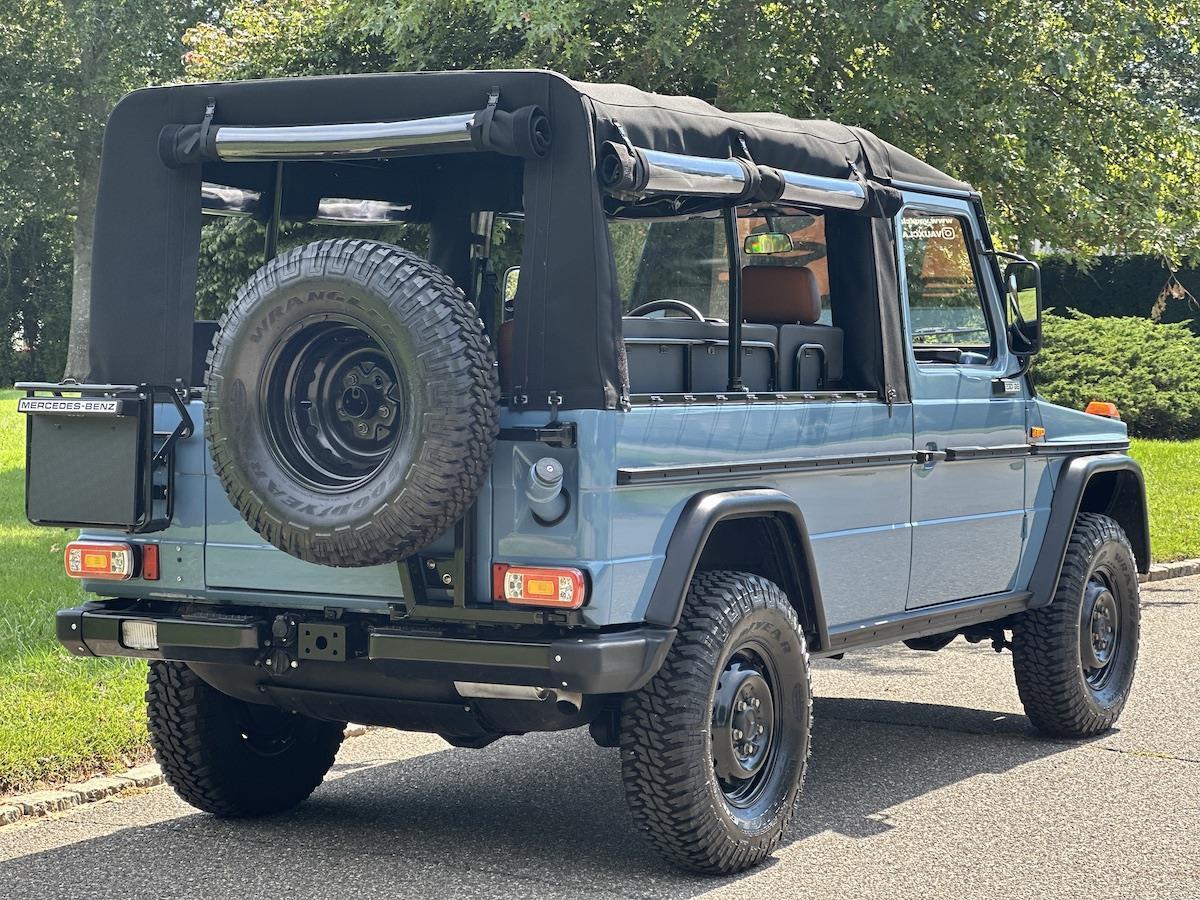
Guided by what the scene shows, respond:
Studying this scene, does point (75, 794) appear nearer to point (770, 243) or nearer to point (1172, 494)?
point (770, 243)

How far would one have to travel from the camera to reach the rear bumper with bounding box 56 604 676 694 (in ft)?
16.4

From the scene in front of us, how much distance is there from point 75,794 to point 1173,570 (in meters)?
9.13

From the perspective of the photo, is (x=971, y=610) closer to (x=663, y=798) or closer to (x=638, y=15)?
(x=663, y=798)

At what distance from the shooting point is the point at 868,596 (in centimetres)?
650

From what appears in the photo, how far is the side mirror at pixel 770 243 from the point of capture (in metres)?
6.63

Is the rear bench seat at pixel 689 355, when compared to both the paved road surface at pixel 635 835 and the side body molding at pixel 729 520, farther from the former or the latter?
the paved road surface at pixel 635 835

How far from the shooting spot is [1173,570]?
13.3 m

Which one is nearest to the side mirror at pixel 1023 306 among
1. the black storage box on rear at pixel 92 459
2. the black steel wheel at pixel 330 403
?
the black steel wheel at pixel 330 403

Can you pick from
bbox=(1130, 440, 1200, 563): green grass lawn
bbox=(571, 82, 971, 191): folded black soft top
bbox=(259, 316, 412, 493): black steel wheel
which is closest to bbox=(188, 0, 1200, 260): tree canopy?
bbox=(1130, 440, 1200, 563): green grass lawn

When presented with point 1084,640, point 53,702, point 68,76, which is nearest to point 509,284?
point 53,702

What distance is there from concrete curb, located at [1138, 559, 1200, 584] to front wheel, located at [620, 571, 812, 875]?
7.79m

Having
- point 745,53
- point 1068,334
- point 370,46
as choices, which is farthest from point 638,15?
point 1068,334

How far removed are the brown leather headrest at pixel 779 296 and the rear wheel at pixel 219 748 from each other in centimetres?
225

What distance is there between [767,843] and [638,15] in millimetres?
8479
